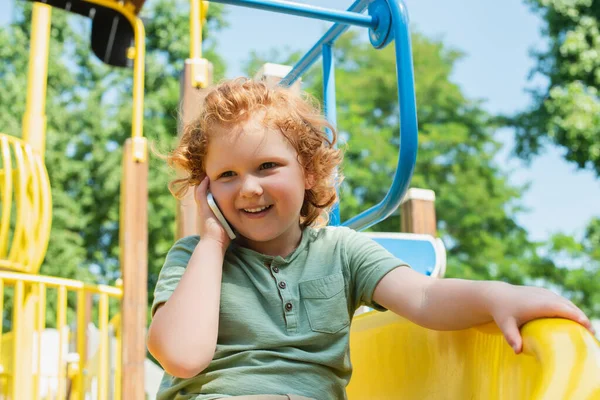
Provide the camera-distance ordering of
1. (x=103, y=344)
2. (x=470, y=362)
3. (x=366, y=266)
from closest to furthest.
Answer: (x=470, y=362) < (x=366, y=266) < (x=103, y=344)

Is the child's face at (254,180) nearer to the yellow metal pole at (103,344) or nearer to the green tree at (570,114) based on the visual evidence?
the yellow metal pole at (103,344)

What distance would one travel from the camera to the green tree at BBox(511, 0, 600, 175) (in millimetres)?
9367

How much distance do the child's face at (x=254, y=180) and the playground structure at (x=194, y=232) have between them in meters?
0.29

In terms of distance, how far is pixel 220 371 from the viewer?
3.44 ft

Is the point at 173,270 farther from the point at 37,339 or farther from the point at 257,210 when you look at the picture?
the point at 37,339

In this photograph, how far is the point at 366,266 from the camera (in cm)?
117

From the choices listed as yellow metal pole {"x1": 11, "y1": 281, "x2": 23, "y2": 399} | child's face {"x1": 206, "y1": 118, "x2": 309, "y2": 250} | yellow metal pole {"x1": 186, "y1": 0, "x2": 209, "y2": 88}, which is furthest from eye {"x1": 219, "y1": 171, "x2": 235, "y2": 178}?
yellow metal pole {"x1": 11, "y1": 281, "x2": 23, "y2": 399}

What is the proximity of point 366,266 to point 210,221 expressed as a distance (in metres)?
0.26

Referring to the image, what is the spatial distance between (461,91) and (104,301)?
10196 mm

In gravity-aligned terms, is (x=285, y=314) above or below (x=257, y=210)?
below

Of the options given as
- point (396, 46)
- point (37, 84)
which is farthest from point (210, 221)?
point (37, 84)

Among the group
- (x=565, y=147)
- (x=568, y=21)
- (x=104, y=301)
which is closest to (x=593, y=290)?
(x=565, y=147)

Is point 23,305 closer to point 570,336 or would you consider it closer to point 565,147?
point 570,336

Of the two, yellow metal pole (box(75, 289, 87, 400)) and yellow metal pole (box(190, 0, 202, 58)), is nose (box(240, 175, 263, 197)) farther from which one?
yellow metal pole (box(75, 289, 87, 400))
